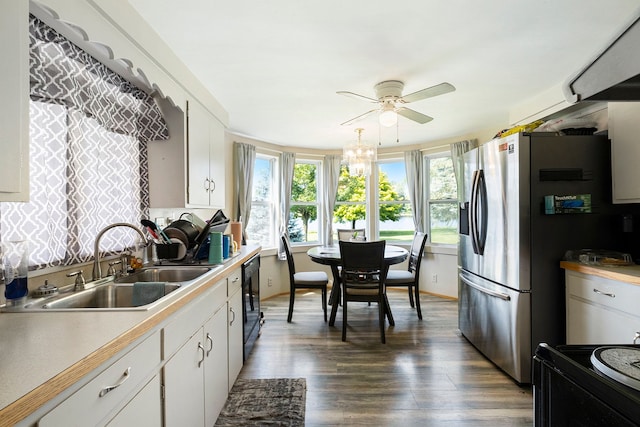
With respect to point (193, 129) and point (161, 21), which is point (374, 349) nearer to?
point (193, 129)

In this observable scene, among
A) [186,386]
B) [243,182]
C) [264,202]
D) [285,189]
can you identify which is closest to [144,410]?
[186,386]

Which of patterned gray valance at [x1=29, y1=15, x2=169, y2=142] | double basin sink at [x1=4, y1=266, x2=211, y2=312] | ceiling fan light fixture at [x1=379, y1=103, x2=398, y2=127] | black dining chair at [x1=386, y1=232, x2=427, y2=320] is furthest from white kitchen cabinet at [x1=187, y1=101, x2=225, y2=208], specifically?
black dining chair at [x1=386, y1=232, x2=427, y2=320]

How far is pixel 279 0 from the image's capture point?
62.0 inches

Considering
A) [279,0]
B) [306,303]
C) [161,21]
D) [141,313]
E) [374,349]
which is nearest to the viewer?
[141,313]

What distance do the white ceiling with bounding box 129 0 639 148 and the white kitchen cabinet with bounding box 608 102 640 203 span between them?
461mm

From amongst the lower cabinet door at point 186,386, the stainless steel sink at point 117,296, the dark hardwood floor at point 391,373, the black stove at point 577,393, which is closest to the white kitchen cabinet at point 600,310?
the dark hardwood floor at point 391,373

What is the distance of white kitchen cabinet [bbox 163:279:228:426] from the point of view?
1.22 metres

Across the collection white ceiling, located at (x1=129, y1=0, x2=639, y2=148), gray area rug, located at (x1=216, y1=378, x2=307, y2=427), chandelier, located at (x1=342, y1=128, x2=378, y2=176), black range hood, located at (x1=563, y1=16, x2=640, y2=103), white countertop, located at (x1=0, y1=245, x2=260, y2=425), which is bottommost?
gray area rug, located at (x1=216, y1=378, x2=307, y2=427)

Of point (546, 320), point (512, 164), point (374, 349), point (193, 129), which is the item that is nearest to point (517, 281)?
point (546, 320)

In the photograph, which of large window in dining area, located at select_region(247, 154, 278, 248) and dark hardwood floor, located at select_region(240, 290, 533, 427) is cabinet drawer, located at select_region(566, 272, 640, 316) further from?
large window in dining area, located at select_region(247, 154, 278, 248)

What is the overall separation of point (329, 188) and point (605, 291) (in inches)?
145

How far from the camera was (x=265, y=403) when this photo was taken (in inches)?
79.2

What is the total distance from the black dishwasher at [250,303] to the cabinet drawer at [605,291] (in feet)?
7.73

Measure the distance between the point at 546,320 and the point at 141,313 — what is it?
253cm
